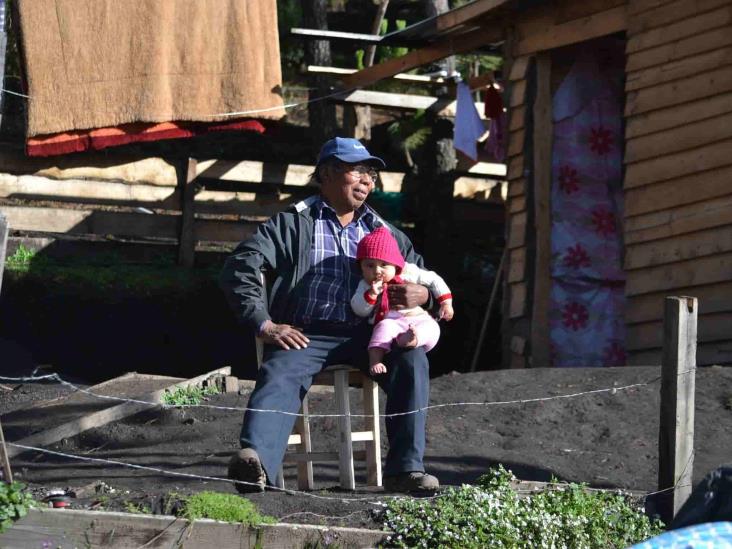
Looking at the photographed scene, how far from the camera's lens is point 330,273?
541cm

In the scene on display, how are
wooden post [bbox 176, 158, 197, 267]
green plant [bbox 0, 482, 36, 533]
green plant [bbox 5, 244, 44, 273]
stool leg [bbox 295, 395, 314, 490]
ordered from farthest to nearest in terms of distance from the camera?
Result: wooden post [bbox 176, 158, 197, 267]
green plant [bbox 5, 244, 44, 273]
stool leg [bbox 295, 395, 314, 490]
green plant [bbox 0, 482, 36, 533]

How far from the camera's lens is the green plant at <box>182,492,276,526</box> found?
4359mm

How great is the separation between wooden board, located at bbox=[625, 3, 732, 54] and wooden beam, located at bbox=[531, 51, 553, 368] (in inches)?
42.2

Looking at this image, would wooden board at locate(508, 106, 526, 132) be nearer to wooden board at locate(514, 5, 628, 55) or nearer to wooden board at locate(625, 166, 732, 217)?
wooden board at locate(514, 5, 628, 55)

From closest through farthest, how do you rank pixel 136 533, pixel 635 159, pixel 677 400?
pixel 136 533, pixel 677 400, pixel 635 159

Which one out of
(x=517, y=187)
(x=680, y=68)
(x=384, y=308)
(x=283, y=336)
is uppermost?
(x=680, y=68)

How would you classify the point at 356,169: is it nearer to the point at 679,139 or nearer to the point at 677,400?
the point at 677,400

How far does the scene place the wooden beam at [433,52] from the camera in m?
10.9

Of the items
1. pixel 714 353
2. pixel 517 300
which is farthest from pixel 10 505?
pixel 517 300

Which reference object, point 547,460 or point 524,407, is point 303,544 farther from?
point 524,407

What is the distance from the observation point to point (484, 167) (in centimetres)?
1473

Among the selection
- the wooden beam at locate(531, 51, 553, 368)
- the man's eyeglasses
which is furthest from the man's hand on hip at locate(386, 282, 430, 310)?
the wooden beam at locate(531, 51, 553, 368)

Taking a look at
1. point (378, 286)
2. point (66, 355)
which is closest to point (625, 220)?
point (378, 286)

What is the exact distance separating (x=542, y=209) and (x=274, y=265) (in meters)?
5.17
